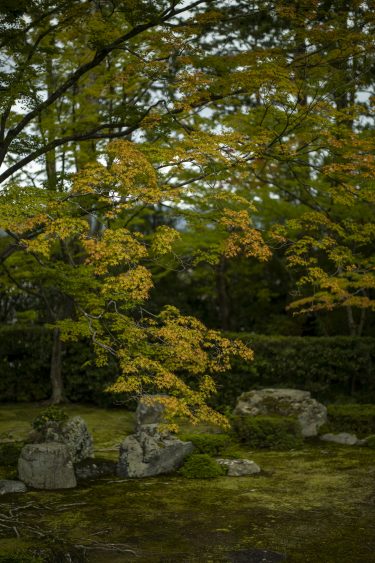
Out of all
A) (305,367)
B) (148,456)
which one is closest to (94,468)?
(148,456)

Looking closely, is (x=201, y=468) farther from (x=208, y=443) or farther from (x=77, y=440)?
(x=77, y=440)

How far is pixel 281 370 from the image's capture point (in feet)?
51.8

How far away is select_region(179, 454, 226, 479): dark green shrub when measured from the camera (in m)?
9.88

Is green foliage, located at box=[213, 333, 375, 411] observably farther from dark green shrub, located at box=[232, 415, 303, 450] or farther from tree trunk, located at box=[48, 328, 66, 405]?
tree trunk, located at box=[48, 328, 66, 405]

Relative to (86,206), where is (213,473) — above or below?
below

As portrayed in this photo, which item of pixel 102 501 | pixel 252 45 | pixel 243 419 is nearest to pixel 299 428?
pixel 243 419

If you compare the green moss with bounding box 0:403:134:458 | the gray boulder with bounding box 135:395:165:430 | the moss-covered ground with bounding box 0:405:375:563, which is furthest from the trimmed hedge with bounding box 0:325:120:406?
the moss-covered ground with bounding box 0:405:375:563

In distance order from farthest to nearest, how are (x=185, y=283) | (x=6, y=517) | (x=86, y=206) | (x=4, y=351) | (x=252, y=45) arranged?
(x=185, y=283) < (x=252, y=45) < (x=4, y=351) < (x=86, y=206) < (x=6, y=517)

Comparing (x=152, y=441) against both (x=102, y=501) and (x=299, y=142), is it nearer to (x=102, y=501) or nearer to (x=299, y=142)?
(x=102, y=501)

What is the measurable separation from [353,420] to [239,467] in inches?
168

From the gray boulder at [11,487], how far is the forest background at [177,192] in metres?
2.37

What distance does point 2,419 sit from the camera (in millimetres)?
14516

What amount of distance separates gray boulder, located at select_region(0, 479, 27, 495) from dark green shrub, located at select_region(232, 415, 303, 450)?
4.93 metres

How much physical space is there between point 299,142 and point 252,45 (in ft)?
19.4
